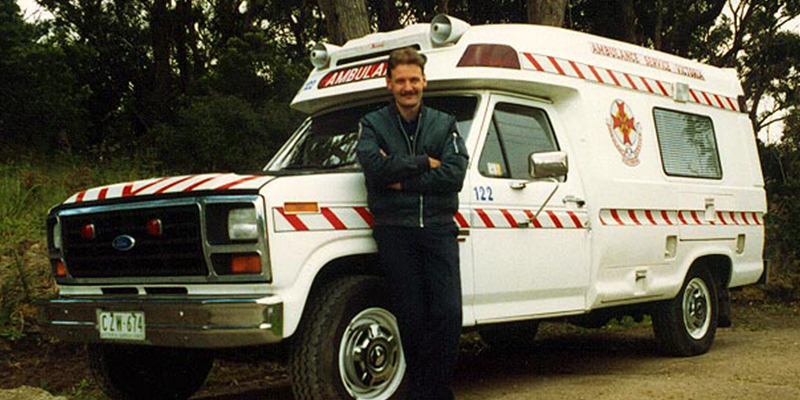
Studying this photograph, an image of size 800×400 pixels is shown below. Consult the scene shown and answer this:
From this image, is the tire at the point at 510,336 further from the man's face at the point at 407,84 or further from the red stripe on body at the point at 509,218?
the man's face at the point at 407,84

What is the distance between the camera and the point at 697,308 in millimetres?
8344

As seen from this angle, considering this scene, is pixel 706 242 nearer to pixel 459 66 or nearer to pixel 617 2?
pixel 459 66

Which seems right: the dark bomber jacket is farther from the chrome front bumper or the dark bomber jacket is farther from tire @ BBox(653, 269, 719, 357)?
tire @ BBox(653, 269, 719, 357)

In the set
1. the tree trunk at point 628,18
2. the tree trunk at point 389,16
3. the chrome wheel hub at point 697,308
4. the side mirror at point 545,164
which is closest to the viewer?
the side mirror at point 545,164

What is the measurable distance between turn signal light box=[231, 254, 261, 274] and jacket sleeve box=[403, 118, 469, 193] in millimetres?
844

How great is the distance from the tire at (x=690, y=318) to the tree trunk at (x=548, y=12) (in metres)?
3.52

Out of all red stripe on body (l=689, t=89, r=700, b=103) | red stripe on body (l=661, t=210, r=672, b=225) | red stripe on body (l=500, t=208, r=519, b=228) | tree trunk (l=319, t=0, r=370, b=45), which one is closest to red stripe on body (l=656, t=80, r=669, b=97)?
red stripe on body (l=689, t=89, r=700, b=103)

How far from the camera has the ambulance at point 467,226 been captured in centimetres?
493

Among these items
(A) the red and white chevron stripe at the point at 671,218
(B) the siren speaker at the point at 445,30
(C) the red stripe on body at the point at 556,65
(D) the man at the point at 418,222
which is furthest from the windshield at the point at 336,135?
(A) the red and white chevron stripe at the point at 671,218

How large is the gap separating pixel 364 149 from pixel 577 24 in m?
16.9

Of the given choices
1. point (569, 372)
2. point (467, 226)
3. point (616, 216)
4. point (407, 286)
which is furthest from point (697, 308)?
point (407, 286)

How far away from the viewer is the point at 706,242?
8.12 meters

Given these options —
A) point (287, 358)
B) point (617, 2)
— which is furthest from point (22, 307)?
point (617, 2)

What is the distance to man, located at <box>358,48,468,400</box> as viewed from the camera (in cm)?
499
